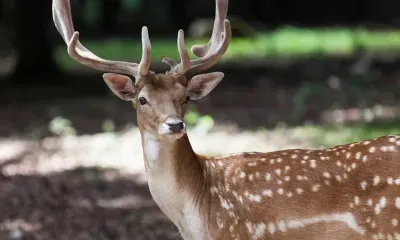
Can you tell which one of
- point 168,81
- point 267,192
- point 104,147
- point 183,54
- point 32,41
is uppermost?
point 183,54

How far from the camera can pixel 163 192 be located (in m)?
4.57

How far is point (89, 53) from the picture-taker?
16.1 ft

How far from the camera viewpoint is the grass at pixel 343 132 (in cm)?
855

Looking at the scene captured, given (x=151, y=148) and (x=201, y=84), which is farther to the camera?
(x=201, y=84)

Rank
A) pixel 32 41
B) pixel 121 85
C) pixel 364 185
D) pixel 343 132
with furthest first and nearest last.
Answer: pixel 32 41, pixel 343 132, pixel 121 85, pixel 364 185

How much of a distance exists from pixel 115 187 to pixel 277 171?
133 inches

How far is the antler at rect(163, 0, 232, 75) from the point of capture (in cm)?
464

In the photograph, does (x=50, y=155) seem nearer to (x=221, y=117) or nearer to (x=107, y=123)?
(x=107, y=123)

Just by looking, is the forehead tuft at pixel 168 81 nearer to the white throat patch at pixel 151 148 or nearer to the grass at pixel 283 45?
the white throat patch at pixel 151 148

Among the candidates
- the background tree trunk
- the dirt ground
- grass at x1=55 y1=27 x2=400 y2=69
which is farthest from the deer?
grass at x1=55 y1=27 x2=400 y2=69

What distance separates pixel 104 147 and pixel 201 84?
474 cm

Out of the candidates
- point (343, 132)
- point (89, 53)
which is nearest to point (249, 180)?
point (89, 53)

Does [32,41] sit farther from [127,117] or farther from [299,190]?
[299,190]

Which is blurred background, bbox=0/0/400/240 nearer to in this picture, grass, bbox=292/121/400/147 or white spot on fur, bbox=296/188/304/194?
grass, bbox=292/121/400/147
